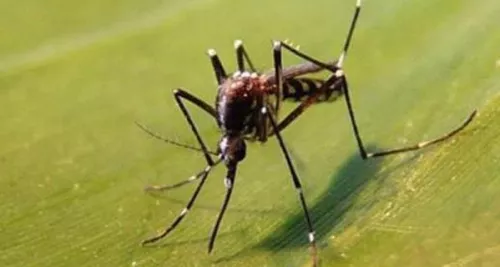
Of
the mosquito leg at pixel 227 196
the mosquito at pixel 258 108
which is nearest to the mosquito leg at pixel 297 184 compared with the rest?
the mosquito at pixel 258 108

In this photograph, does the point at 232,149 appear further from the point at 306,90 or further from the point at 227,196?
the point at 306,90

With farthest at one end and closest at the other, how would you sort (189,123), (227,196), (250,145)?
(250,145)
(189,123)
(227,196)

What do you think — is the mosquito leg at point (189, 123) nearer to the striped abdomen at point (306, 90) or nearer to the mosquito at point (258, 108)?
the mosquito at point (258, 108)

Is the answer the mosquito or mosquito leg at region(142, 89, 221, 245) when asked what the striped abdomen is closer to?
the mosquito

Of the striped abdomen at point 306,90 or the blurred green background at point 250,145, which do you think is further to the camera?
the striped abdomen at point 306,90

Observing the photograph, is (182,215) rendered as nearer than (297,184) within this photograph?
No

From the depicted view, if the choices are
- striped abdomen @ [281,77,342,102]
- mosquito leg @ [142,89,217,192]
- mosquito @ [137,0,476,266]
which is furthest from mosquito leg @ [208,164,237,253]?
striped abdomen @ [281,77,342,102]

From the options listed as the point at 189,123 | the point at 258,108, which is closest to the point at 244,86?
the point at 258,108

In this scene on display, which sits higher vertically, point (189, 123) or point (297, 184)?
point (189, 123)

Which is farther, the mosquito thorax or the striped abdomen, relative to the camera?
the striped abdomen
